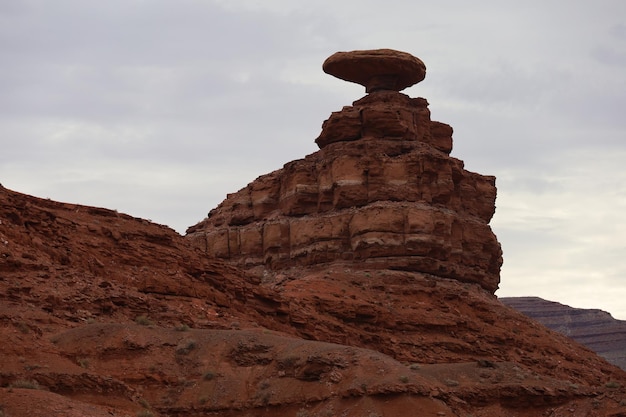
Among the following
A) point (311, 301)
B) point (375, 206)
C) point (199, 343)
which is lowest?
point (199, 343)

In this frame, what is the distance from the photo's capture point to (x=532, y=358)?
56469 millimetres

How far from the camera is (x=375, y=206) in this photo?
6084cm

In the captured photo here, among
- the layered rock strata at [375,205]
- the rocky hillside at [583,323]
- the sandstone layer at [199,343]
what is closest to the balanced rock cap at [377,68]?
the layered rock strata at [375,205]

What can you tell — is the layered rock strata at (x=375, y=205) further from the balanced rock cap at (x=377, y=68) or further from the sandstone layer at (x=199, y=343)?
the sandstone layer at (x=199, y=343)

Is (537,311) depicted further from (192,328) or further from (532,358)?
(192,328)

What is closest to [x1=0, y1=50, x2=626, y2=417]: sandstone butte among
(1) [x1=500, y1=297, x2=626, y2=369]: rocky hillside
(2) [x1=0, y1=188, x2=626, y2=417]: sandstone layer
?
(2) [x1=0, y1=188, x2=626, y2=417]: sandstone layer

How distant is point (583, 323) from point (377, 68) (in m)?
84.3

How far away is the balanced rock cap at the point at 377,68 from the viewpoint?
65.2 m

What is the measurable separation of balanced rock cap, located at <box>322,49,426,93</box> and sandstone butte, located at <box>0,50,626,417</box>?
9cm

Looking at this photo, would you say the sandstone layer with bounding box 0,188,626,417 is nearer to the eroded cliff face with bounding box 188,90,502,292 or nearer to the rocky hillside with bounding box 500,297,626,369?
the eroded cliff face with bounding box 188,90,502,292

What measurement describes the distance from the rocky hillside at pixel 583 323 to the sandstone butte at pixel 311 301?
71856 millimetres

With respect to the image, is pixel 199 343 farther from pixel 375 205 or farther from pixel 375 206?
pixel 375 205

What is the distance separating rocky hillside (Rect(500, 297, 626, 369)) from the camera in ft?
444

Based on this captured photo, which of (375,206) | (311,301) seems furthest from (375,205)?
(311,301)
